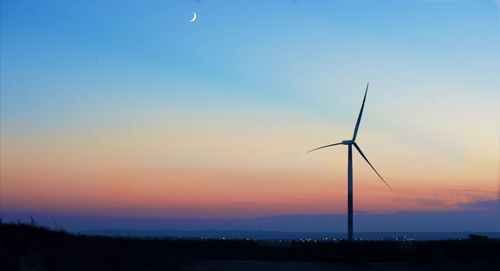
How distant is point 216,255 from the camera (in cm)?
7875

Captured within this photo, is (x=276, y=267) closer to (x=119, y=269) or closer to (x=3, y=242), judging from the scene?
(x=119, y=269)

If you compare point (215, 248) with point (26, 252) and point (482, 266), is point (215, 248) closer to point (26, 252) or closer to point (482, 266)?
point (482, 266)

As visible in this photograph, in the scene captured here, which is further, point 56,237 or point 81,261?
point 56,237

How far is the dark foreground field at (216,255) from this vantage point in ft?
127

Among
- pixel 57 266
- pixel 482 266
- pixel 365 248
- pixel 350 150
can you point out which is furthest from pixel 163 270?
pixel 350 150

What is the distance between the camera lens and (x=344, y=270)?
210ft

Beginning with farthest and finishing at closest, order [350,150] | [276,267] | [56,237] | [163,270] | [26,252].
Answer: [350,150], [276,267], [163,270], [56,237], [26,252]

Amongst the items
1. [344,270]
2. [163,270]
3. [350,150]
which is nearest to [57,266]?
[163,270]

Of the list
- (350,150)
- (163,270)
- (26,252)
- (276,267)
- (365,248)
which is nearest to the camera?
(26,252)

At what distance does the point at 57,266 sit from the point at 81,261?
4.41 metres

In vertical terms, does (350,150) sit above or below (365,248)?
above

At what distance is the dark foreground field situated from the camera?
38641mm

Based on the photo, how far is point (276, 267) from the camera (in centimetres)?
6244

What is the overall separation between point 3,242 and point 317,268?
33.5 m
